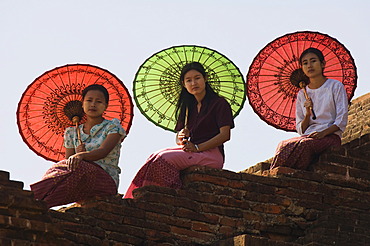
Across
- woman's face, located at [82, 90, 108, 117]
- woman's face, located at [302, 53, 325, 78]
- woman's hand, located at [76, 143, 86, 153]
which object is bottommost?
woman's hand, located at [76, 143, 86, 153]

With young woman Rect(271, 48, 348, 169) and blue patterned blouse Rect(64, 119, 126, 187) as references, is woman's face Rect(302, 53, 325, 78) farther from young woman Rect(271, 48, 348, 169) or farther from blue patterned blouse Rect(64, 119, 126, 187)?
blue patterned blouse Rect(64, 119, 126, 187)

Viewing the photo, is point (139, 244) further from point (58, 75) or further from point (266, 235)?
point (58, 75)

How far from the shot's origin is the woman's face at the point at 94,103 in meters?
11.2

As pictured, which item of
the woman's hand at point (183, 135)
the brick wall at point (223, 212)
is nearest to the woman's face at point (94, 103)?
the woman's hand at point (183, 135)

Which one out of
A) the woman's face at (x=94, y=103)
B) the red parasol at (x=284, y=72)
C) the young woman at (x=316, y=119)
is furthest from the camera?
the red parasol at (x=284, y=72)

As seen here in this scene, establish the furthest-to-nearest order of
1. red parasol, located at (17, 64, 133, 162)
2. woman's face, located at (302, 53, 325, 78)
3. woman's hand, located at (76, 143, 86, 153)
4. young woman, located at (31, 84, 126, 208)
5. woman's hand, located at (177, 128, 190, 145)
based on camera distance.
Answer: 1. woman's face, located at (302, 53, 325, 78)
2. red parasol, located at (17, 64, 133, 162)
3. woman's hand, located at (177, 128, 190, 145)
4. woman's hand, located at (76, 143, 86, 153)
5. young woman, located at (31, 84, 126, 208)

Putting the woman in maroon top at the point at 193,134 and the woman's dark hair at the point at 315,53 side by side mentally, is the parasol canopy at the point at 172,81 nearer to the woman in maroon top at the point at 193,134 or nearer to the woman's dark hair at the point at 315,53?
the woman in maroon top at the point at 193,134

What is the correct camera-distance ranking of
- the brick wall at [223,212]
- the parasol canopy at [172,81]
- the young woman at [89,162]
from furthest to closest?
the parasol canopy at [172,81]
the young woman at [89,162]
the brick wall at [223,212]

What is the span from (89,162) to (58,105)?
4.06 ft

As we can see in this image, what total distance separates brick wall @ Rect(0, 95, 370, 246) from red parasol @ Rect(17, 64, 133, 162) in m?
1.25

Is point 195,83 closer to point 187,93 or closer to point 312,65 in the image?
point 187,93

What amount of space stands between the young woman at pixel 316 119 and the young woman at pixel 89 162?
5.78ft

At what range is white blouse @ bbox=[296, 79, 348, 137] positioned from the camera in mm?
11633

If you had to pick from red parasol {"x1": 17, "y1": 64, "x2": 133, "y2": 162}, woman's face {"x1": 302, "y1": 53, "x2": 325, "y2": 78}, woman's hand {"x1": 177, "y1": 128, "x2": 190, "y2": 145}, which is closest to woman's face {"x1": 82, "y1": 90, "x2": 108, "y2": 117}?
red parasol {"x1": 17, "y1": 64, "x2": 133, "y2": 162}
